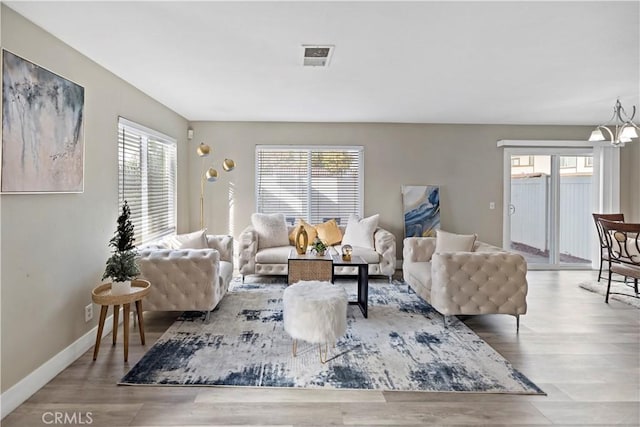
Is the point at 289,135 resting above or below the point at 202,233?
above

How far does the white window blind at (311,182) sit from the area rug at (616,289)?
3.40m

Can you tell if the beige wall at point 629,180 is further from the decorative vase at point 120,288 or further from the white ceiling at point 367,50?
the decorative vase at point 120,288

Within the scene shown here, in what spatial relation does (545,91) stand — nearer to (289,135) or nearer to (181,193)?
(289,135)

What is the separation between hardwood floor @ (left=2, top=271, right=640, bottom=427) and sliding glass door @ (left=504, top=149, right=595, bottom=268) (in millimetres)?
3520

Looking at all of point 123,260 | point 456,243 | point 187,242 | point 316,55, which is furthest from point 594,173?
point 123,260

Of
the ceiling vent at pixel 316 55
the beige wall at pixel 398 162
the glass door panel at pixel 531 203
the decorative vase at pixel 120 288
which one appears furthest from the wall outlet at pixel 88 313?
the glass door panel at pixel 531 203

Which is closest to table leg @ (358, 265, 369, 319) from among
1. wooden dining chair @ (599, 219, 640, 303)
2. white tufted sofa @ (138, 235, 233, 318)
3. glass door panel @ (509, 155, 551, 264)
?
white tufted sofa @ (138, 235, 233, 318)

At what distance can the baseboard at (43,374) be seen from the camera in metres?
2.23

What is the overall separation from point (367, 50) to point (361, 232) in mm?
3111

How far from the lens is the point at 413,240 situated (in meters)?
4.73

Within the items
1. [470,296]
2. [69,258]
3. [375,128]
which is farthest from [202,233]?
[375,128]

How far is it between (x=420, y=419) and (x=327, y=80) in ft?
9.97

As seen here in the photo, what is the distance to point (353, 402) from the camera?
7.70 ft

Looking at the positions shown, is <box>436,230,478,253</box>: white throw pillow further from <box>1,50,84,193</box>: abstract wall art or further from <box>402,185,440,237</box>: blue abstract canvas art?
<box>1,50,84,193</box>: abstract wall art
